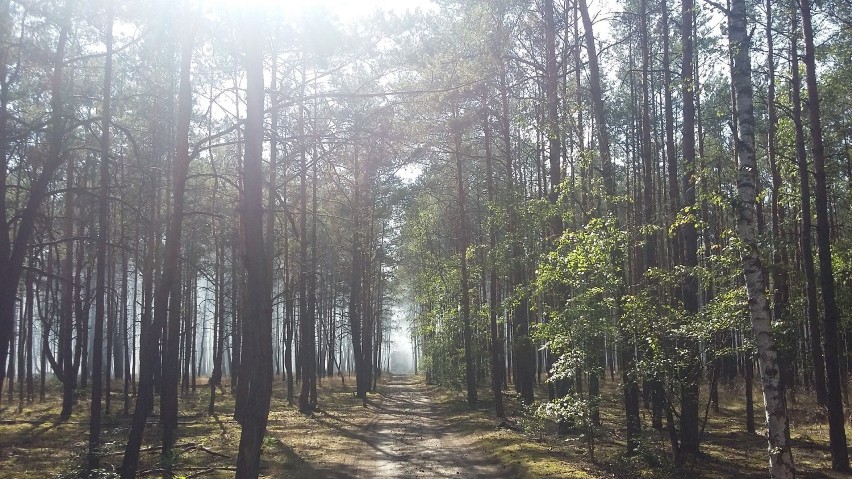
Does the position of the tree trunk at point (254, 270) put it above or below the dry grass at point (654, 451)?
above

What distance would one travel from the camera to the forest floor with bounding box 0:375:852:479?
11.6 m

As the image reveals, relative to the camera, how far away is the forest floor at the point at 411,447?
11.6m

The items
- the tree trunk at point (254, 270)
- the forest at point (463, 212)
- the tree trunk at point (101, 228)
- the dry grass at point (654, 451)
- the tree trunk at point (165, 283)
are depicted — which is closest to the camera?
the tree trunk at point (254, 270)

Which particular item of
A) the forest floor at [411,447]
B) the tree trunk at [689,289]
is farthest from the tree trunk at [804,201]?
the forest floor at [411,447]

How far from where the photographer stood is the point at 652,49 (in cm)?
2009

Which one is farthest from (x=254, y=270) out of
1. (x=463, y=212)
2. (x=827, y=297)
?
(x=463, y=212)

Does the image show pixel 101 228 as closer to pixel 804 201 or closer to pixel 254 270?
pixel 254 270

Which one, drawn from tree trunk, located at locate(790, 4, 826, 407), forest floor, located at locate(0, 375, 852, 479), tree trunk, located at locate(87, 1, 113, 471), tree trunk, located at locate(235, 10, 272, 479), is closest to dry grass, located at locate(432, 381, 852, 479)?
forest floor, located at locate(0, 375, 852, 479)

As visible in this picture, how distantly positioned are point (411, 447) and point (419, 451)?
73 cm

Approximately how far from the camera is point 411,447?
50.9ft

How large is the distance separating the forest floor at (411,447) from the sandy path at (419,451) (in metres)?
0.03

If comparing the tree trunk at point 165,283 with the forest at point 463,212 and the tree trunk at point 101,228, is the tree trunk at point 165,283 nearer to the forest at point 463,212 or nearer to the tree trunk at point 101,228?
the forest at point 463,212

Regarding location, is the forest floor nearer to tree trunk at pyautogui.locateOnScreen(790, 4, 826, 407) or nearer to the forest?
the forest

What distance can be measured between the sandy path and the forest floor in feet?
0.09
